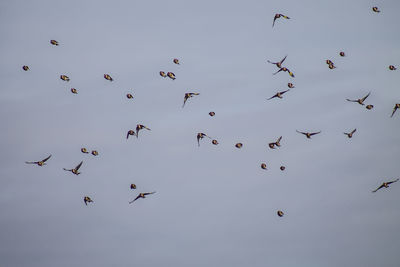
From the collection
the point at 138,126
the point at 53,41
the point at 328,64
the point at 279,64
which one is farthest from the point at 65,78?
the point at 328,64

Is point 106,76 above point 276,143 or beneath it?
above

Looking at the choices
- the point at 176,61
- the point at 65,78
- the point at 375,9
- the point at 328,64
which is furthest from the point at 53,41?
the point at 375,9

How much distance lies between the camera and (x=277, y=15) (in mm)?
90562

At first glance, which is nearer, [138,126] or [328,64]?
[328,64]

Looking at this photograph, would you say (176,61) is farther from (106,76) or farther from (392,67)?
(392,67)

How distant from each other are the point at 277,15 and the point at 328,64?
11806 mm

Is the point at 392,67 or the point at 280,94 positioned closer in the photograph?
the point at 392,67

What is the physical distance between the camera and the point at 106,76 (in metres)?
87.5

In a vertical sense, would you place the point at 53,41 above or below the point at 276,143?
above

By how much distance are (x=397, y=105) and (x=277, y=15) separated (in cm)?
2372

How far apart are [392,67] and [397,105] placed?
21.8 ft

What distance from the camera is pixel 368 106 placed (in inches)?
3565

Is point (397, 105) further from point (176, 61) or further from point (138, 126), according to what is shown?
point (138, 126)

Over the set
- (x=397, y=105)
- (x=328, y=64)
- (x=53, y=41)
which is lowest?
(x=397, y=105)
